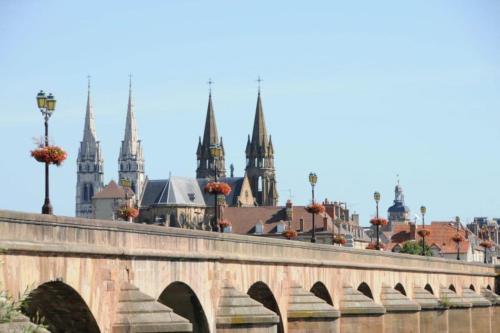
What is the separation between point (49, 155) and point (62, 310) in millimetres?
4564

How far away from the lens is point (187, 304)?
135ft

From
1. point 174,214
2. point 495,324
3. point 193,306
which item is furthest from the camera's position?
point 174,214

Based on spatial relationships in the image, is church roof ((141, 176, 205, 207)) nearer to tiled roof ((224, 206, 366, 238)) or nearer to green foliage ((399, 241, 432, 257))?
tiled roof ((224, 206, 366, 238))

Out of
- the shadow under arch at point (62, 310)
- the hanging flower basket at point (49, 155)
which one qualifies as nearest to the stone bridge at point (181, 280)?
the shadow under arch at point (62, 310)

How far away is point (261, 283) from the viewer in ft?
160

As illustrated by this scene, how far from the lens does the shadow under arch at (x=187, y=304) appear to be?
40562 mm

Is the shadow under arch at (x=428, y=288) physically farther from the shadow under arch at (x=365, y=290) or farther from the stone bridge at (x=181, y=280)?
the shadow under arch at (x=365, y=290)

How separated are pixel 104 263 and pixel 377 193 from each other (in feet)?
183

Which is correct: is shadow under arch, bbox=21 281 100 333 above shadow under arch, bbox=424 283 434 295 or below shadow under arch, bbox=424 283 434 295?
below

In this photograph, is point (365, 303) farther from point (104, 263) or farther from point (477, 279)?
point (477, 279)

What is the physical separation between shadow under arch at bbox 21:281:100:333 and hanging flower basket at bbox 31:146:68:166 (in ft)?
14.0

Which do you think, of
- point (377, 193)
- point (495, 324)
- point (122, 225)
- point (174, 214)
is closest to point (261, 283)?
point (122, 225)

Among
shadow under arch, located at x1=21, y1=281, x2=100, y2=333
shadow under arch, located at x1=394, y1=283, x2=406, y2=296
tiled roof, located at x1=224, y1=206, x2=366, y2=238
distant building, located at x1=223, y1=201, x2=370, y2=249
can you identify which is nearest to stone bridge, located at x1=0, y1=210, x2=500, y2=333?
shadow under arch, located at x1=21, y1=281, x2=100, y2=333

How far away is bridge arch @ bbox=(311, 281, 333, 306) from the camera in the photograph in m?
57.8
